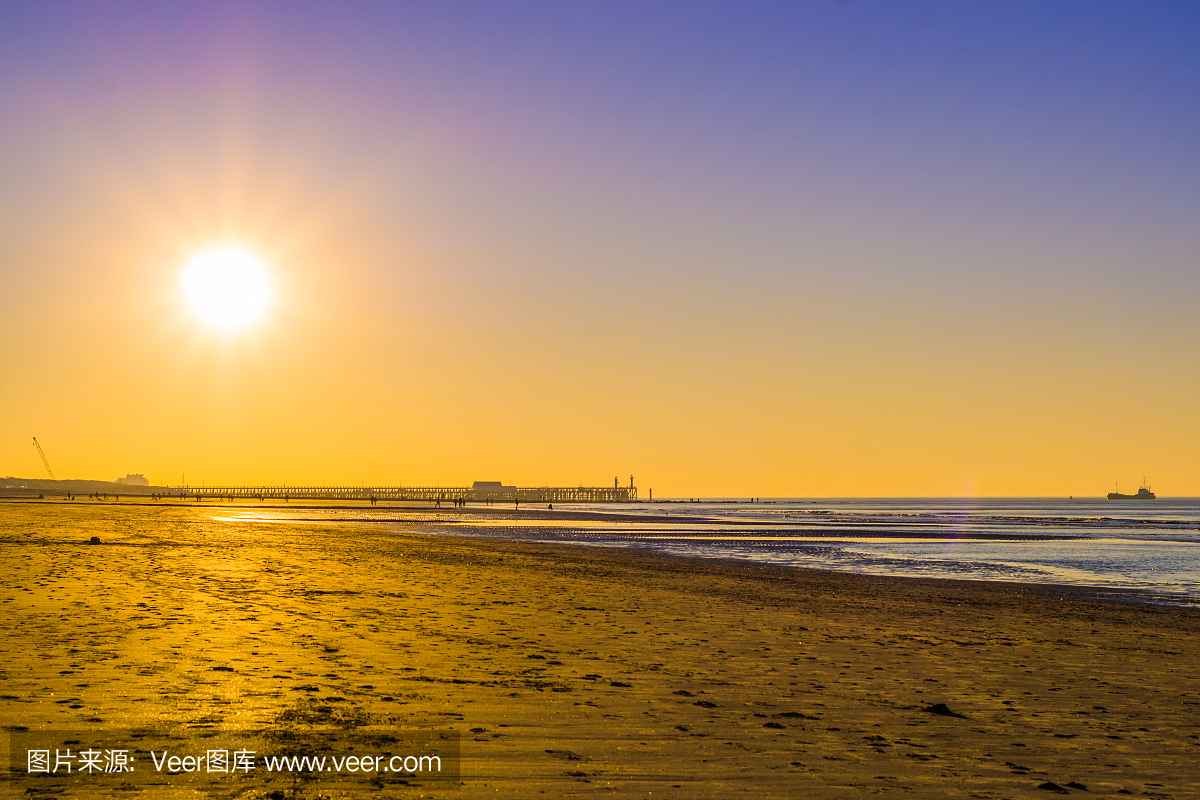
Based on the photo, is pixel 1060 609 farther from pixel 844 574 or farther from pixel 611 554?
pixel 611 554

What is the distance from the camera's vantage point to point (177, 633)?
11719mm

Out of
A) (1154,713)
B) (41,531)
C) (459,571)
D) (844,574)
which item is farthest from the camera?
(41,531)

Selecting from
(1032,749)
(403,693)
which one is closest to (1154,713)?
(1032,749)

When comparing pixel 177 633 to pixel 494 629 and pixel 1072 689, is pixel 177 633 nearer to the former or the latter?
pixel 494 629

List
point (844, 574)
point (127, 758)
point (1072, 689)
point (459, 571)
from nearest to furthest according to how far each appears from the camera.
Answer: point (127, 758) → point (1072, 689) → point (459, 571) → point (844, 574)

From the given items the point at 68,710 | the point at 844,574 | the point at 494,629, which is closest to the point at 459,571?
the point at 494,629

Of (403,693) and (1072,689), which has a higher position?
(403,693)

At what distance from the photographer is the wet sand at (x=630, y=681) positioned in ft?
22.8

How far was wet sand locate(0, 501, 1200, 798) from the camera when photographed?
6.95m

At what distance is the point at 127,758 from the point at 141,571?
1610 centimetres

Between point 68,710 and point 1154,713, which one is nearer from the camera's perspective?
point 68,710

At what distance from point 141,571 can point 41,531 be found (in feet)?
71.9

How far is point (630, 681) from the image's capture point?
1025cm

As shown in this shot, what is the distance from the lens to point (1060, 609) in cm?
2059
